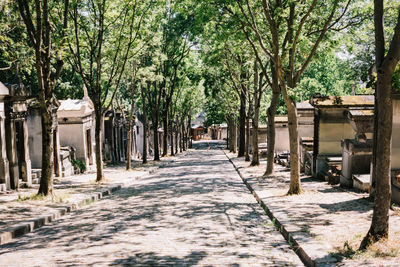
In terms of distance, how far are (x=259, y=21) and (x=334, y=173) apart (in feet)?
21.0

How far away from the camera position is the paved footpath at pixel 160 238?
5.52 metres

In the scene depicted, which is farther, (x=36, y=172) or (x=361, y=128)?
(x=36, y=172)

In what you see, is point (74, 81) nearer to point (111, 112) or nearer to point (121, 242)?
point (111, 112)

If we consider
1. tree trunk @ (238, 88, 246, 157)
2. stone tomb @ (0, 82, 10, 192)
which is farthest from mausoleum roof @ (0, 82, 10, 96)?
tree trunk @ (238, 88, 246, 157)

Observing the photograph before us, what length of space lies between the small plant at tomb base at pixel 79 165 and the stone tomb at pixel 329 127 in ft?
43.7

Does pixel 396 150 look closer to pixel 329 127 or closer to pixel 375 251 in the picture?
pixel 375 251

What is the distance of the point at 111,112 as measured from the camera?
30.6 meters

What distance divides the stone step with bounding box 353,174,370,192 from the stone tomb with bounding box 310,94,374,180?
3693mm

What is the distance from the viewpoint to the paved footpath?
5520 mm

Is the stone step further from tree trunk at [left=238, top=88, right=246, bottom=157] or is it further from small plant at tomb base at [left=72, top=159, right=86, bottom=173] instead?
tree trunk at [left=238, top=88, right=246, bottom=157]

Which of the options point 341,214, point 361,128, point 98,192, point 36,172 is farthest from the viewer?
point 36,172

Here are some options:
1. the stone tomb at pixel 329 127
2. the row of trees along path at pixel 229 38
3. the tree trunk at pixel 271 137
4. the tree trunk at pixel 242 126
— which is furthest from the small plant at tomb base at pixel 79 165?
the stone tomb at pixel 329 127

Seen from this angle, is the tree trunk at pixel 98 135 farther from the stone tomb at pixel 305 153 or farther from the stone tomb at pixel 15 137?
the stone tomb at pixel 305 153

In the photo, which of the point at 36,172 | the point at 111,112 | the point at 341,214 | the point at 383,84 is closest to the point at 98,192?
the point at 36,172
